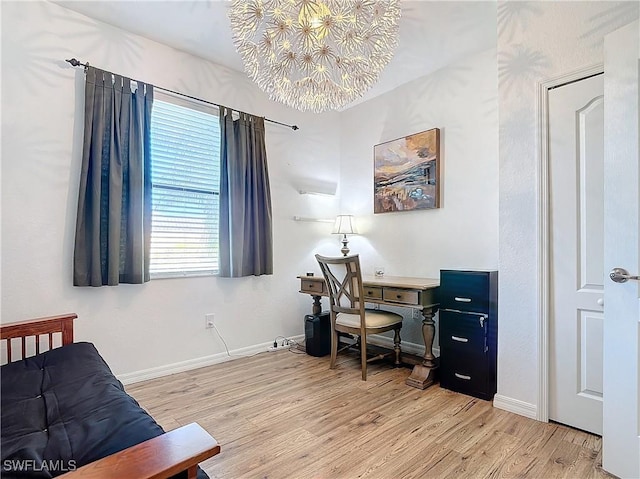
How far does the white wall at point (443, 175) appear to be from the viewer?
299cm

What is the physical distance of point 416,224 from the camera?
3.52 metres

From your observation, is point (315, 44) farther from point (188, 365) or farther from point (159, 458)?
point (188, 365)

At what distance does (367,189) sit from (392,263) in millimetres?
Result: 889

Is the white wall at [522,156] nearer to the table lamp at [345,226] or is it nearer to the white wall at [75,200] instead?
the table lamp at [345,226]

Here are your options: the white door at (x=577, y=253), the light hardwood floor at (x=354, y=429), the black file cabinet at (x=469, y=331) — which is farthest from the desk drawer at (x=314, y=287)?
the white door at (x=577, y=253)

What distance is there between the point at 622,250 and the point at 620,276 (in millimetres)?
121

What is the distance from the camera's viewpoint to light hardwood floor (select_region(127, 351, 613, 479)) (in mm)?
1702

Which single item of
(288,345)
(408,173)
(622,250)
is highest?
(408,173)

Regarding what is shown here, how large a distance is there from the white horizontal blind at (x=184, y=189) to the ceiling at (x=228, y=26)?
542mm

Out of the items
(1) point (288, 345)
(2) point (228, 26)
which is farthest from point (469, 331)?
(2) point (228, 26)

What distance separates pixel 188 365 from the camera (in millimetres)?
3088

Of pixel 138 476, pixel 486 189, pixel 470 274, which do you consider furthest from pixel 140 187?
pixel 486 189

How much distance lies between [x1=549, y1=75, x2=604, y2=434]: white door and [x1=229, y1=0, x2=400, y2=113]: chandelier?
1.13 meters

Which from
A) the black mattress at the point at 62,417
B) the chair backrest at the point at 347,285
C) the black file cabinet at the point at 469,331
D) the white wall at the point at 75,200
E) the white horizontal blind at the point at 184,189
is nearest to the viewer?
the black mattress at the point at 62,417
